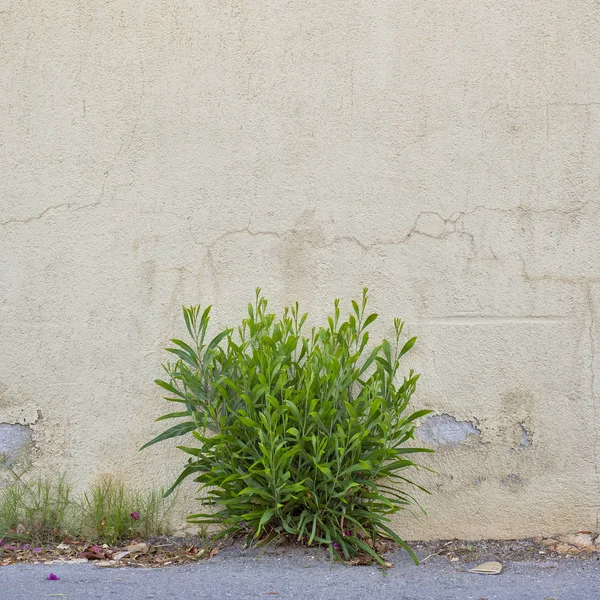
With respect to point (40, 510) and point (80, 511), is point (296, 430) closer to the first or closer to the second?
point (80, 511)

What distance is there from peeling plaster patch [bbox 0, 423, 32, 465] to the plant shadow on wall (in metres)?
0.73

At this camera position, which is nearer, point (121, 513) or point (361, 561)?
point (361, 561)

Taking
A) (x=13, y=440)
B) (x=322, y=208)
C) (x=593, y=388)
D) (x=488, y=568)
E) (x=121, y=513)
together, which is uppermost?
(x=322, y=208)

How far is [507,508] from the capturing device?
371 centimetres

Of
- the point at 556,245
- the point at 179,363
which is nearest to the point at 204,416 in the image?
the point at 179,363

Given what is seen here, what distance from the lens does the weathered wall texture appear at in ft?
12.2

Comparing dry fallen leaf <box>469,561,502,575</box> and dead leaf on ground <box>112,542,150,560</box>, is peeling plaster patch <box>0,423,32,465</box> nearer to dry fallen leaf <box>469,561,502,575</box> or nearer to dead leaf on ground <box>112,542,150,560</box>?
dead leaf on ground <box>112,542,150,560</box>

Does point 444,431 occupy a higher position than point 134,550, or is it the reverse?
point 444,431

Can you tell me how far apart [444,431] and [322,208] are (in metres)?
1.14

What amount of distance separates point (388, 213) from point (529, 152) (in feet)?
2.25

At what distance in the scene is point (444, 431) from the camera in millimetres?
3730

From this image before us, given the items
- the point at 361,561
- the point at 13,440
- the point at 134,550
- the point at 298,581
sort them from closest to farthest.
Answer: the point at 298,581, the point at 361,561, the point at 134,550, the point at 13,440

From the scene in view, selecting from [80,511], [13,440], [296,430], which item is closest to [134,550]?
[80,511]

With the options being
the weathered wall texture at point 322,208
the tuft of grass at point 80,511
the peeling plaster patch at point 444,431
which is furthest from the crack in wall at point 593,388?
the tuft of grass at point 80,511
